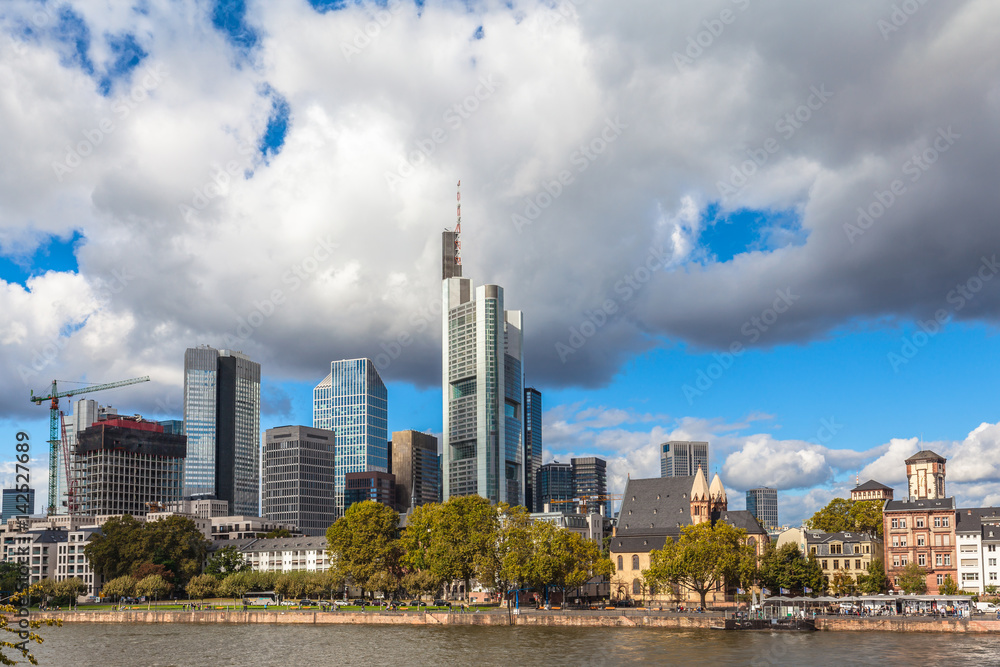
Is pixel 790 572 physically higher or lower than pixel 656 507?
lower

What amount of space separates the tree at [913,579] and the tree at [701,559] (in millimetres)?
27423

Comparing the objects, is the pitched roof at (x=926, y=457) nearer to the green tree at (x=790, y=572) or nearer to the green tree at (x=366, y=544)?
the green tree at (x=790, y=572)

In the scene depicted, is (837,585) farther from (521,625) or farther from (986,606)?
(521,625)

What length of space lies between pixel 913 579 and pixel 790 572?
61.9 feet

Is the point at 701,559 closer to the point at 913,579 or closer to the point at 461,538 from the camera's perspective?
the point at 461,538

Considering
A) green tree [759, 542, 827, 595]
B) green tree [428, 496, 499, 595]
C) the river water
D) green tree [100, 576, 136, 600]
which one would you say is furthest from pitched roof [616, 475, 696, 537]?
green tree [100, 576, 136, 600]

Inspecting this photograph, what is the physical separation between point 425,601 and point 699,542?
43603 millimetres

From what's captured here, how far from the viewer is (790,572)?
142 metres

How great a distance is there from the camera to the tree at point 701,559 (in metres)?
128

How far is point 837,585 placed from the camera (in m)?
154

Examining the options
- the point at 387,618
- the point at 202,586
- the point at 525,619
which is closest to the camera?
the point at 525,619

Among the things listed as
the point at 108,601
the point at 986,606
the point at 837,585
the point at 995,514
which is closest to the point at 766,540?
the point at 837,585

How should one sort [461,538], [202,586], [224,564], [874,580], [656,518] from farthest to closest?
[224,564], [656,518], [202,586], [874,580], [461,538]

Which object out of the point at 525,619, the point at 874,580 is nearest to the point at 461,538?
the point at 525,619
